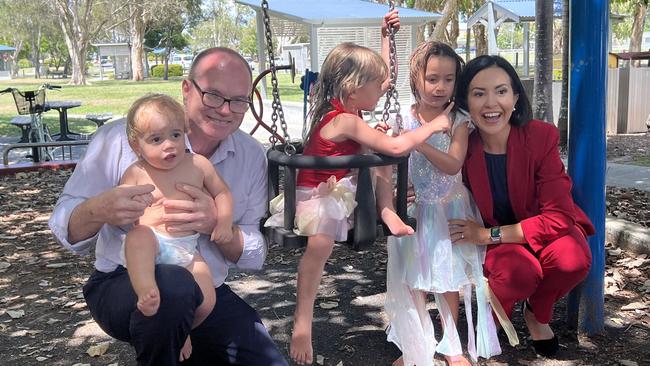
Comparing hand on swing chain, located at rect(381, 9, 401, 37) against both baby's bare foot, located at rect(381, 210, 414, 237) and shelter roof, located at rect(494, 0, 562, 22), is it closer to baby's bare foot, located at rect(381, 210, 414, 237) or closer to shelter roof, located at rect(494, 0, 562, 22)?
baby's bare foot, located at rect(381, 210, 414, 237)

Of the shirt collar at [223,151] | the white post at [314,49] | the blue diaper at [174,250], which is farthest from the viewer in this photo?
the white post at [314,49]

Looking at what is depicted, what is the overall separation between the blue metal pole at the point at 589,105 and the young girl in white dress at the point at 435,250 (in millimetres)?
549

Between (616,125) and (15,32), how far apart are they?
204ft

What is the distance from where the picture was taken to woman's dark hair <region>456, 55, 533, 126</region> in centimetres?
296

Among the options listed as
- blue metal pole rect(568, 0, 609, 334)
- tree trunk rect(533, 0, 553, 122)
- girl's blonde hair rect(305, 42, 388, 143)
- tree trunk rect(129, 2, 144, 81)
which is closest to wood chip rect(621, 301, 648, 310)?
blue metal pole rect(568, 0, 609, 334)

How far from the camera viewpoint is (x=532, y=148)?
9.82ft

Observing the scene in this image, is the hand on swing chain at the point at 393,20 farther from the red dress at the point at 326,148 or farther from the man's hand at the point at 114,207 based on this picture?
the man's hand at the point at 114,207

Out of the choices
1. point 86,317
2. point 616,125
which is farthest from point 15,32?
point 86,317

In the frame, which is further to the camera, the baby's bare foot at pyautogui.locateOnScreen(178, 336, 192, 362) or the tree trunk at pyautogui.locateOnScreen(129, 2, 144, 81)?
the tree trunk at pyautogui.locateOnScreen(129, 2, 144, 81)

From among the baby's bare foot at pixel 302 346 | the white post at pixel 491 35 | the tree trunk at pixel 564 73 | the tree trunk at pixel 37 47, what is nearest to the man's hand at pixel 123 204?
the baby's bare foot at pixel 302 346

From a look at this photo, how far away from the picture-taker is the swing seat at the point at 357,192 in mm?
2477

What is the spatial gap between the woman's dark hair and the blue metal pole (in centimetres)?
33

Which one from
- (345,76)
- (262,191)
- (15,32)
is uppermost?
(15,32)

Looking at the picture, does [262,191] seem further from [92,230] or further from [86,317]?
[86,317]
